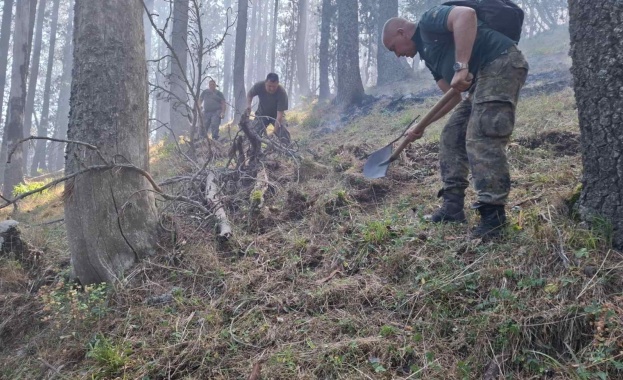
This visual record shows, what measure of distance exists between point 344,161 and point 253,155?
116cm

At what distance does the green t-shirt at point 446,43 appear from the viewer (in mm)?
3000

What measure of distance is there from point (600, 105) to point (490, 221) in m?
0.91

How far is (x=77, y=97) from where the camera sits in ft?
11.7

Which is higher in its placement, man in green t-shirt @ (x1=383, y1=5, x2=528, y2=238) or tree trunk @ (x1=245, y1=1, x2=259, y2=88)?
tree trunk @ (x1=245, y1=1, x2=259, y2=88)

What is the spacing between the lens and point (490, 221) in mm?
2906

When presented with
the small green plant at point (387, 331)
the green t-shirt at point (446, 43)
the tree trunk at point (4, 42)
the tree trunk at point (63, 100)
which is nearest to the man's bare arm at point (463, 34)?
the green t-shirt at point (446, 43)

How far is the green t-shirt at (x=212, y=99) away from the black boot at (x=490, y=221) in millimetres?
8590

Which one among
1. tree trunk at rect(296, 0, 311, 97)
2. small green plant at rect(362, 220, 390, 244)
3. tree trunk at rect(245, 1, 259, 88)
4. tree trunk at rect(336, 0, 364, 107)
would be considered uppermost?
tree trunk at rect(245, 1, 259, 88)

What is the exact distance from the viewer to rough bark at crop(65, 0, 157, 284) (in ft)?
11.1

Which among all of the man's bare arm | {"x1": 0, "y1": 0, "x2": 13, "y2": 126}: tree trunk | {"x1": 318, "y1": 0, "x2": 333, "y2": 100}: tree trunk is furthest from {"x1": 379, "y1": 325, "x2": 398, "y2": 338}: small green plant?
{"x1": 0, "y1": 0, "x2": 13, "y2": 126}: tree trunk

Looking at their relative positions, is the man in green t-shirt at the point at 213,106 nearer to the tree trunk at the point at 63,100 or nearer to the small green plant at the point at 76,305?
the small green plant at the point at 76,305

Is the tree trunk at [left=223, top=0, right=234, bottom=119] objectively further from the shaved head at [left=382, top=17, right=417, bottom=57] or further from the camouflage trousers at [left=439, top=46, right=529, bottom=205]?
the camouflage trousers at [left=439, top=46, right=529, bottom=205]

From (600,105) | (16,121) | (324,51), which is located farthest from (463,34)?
(324,51)

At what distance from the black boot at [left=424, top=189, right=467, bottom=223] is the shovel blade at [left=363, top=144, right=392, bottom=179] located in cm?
67
